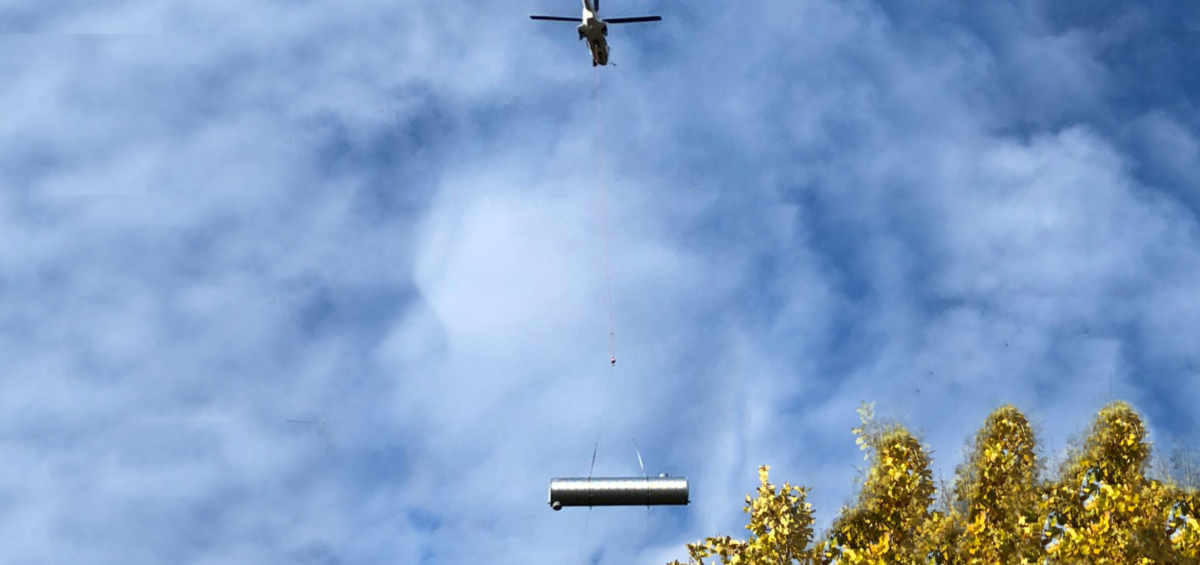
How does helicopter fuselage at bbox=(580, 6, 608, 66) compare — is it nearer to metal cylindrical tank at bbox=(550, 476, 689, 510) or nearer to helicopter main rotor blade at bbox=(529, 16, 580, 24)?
helicopter main rotor blade at bbox=(529, 16, 580, 24)

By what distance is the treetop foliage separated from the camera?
21.3 m

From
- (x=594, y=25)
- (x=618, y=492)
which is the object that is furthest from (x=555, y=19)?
(x=618, y=492)

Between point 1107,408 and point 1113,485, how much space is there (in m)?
2.23

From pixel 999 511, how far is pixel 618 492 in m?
10.7

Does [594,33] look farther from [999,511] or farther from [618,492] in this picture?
[999,511]

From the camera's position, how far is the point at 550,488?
82.8 ft

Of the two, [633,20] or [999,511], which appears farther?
[633,20]

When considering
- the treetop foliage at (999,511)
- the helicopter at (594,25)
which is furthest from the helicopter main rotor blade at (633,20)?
the treetop foliage at (999,511)

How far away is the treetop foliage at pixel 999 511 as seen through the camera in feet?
70.0

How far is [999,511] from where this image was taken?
77.8 feet

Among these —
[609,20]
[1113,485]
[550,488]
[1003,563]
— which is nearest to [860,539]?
[1003,563]

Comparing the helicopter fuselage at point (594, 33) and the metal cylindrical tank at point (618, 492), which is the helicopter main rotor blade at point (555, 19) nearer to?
the helicopter fuselage at point (594, 33)

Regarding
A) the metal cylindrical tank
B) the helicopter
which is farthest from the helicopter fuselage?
the metal cylindrical tank

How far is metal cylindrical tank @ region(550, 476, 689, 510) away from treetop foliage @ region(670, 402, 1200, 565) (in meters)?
2.16
